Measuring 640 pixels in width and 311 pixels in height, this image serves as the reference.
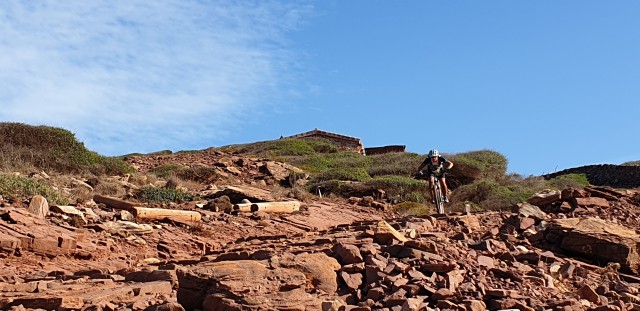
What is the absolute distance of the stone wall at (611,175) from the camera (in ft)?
108

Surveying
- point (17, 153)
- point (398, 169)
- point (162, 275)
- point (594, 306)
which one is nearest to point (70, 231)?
point (162, 275)

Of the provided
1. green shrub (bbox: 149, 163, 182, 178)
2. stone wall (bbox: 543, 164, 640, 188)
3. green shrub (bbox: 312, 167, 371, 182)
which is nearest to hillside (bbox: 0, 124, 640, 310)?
green shrub (bbox: 149, 163, 182, 178)

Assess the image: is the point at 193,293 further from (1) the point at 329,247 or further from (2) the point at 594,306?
(2) the point at 594,306

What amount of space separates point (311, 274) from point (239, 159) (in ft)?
63.0

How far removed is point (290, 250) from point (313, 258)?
103cm

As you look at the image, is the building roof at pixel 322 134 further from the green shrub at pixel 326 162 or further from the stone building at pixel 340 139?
the green shrub at pixel 326 162

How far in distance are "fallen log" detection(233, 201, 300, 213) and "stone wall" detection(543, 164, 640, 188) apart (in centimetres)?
1999

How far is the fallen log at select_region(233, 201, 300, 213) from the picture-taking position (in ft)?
51.4

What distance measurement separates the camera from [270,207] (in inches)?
632

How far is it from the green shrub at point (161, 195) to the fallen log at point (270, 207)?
1.51 meters

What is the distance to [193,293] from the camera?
23.4ft

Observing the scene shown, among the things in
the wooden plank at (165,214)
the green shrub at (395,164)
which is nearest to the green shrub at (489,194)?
the green shrub at (395,164)

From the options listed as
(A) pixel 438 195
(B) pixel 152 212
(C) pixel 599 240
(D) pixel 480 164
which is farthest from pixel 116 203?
(D) pixel 480 164

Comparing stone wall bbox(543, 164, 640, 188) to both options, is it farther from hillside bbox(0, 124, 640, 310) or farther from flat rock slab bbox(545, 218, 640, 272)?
flat rock slab bbox(545, 218, 640, 272)
